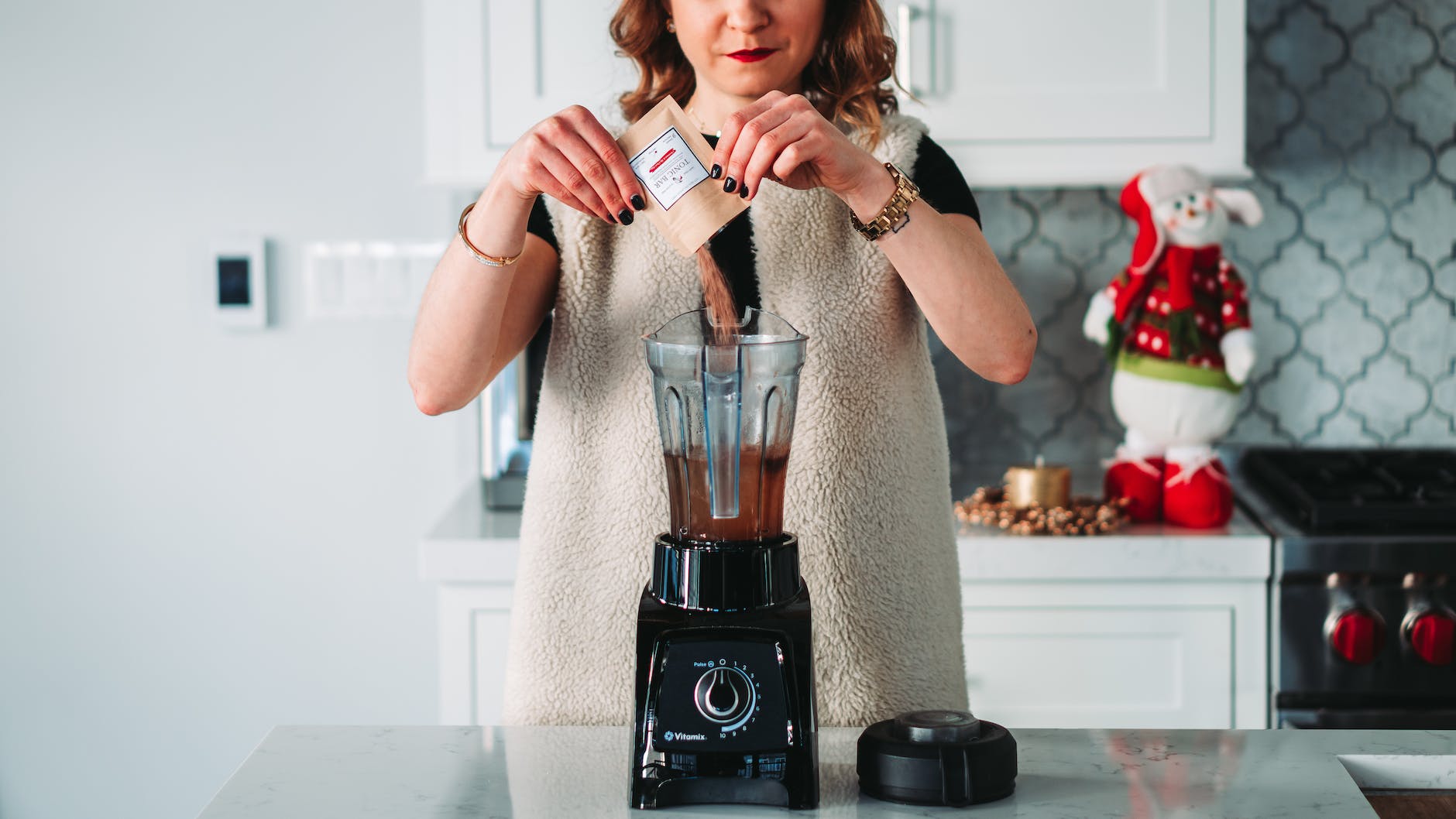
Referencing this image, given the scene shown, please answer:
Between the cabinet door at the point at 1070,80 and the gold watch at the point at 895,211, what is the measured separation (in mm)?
859

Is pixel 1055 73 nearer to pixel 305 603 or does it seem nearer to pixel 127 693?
pixel 305 603

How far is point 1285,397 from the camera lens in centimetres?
202

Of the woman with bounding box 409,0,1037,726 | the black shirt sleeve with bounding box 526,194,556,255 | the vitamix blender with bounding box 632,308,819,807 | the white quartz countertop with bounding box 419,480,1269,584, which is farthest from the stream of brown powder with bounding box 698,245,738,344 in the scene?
the white quartz countertop with bounding box 419,480,1269,584

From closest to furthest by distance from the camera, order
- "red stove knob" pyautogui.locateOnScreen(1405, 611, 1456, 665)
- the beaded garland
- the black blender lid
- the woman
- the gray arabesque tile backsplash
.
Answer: the black blender lid
the woman
"red stove knob" pyautogui.locateOnScreen(1405, 611, 1456, 665)
the beaded garland
the gray arabesque tile backsplash

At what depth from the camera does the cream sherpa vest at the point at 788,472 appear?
1011 millimetres

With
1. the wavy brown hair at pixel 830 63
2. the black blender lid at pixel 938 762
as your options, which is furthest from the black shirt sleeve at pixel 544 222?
the black blender lid at pixel 938 762

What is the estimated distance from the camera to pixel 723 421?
81 cm

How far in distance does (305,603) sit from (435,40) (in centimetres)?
96

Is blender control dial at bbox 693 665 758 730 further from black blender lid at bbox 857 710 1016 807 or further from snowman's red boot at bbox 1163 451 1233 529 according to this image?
snowman's red boot at bbox 1163 451 1233 529

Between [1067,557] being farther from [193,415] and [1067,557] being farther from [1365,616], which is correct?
[193,415]

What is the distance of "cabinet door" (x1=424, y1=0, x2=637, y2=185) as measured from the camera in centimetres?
171

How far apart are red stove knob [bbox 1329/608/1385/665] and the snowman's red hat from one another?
1.68 feet

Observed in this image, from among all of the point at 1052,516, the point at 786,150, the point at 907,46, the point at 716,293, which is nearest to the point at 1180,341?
the point at 1052,516

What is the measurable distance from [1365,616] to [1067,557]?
0.35 metres
